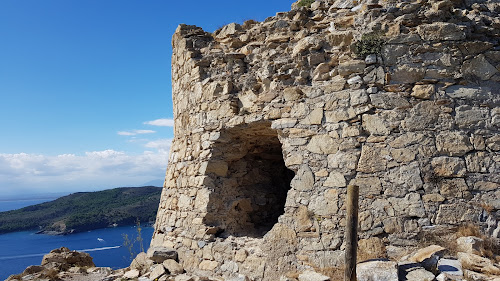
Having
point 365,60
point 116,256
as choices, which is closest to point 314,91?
point 365,60

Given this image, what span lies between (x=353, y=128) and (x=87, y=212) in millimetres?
26952

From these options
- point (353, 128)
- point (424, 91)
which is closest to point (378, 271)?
point (353, 128)

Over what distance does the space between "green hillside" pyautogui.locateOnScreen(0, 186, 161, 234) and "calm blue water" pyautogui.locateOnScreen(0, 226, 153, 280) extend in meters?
1.07

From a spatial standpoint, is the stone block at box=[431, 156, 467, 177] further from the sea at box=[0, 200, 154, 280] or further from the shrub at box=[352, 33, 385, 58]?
the sea at box=[0, 200, 154, 280]

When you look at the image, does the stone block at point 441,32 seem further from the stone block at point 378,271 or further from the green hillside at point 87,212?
the green hillside at point 87,212

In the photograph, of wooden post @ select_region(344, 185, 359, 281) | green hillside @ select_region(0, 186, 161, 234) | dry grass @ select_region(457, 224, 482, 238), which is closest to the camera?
wooden post @ select_region(344, 185, 359, 281)

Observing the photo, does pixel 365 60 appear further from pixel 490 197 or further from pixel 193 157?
pixel 193 157

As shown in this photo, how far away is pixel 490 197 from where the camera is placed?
13.8 feet

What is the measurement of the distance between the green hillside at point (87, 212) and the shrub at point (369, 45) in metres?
19.1

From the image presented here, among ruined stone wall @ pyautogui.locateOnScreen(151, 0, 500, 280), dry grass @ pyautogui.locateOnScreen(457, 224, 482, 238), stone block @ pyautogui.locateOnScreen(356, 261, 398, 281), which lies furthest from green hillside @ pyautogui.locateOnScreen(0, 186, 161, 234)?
dry grass @ pyautogui.locateOnScreen(457, 224, 482, 238)

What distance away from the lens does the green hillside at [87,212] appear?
23578mm

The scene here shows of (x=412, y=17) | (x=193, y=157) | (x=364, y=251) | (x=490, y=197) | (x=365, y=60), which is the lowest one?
(x=364, y=251)

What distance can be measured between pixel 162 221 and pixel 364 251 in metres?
3.79

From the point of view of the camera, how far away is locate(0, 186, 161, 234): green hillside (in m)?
23.6
